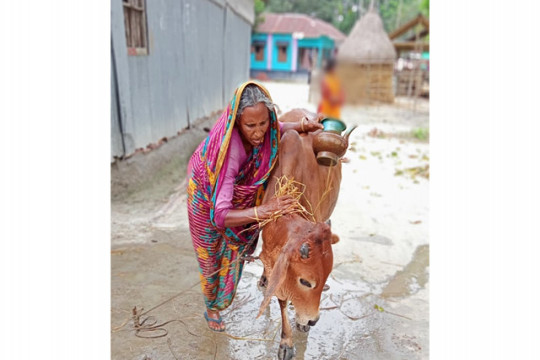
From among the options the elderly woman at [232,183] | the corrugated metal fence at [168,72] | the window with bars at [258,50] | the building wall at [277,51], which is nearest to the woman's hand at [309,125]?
the elderly woman at [232,183]

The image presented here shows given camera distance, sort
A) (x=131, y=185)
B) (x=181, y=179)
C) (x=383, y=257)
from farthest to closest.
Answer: (x=181, y=179) < (x=131, y=185) < (x=383, y=257)

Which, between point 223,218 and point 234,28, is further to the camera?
point 234,28

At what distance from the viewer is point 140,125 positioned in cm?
634

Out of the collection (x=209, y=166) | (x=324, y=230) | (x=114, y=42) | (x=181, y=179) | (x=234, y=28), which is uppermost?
(x=234, y=28)

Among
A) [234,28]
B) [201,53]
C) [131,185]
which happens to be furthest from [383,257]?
[234,28]

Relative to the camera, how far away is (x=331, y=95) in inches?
113

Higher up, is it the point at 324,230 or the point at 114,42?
the point at 114,42

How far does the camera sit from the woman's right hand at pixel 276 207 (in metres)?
2.31

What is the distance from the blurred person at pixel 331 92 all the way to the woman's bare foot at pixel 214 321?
5.71 feet

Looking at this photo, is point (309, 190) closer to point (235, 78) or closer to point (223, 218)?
point (223, 218)

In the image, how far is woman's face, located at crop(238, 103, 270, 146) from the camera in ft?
7.72

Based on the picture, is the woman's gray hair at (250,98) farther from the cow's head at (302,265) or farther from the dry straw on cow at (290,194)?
the cow's head at (302,265)

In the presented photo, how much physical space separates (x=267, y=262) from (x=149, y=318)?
1.32 metres

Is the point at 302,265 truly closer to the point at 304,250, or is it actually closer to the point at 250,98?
the point at 304,250
